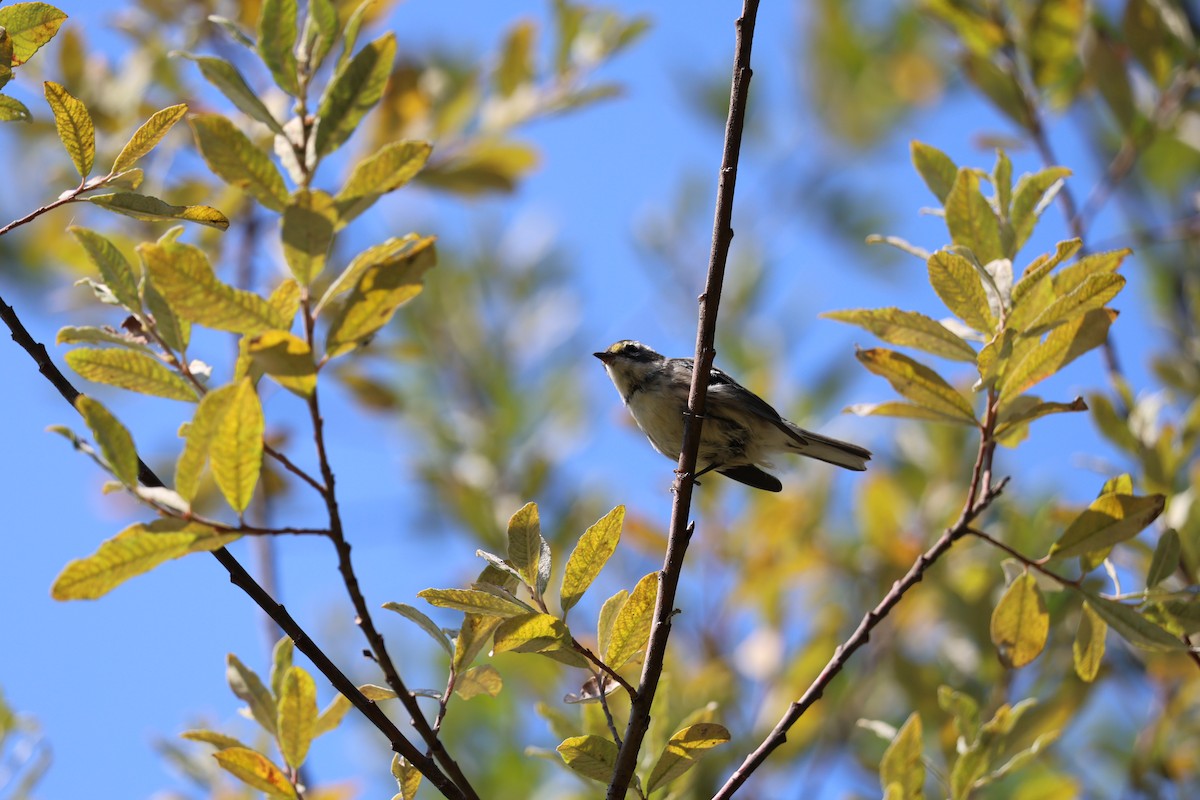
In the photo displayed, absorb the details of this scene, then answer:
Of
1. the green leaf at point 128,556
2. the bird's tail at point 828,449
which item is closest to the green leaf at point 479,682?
Answer: the green leaf at point 128,556

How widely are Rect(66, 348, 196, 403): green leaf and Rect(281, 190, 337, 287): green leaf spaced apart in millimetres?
320

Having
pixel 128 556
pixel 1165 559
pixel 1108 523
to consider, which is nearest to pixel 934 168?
pixel 1108 523

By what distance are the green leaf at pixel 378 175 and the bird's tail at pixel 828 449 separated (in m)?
3.17

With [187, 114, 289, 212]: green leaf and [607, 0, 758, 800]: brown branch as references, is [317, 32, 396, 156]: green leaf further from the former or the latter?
[607, 0, 758, 800]: brown branch

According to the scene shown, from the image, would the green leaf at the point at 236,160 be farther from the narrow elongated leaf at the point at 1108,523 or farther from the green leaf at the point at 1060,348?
the narrow elongated leaf at the point at 1108,523

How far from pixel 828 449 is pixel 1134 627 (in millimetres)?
2479

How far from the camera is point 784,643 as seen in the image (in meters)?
4.39

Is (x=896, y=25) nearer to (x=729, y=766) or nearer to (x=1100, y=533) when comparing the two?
(x=729, y=766)

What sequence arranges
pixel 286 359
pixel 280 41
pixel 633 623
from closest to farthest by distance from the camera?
1. pixel 286 359
2. pixel 280 41
3. pixel 633 623

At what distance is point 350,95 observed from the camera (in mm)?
1506

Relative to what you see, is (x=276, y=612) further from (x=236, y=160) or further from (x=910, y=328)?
(x=910, y=328)

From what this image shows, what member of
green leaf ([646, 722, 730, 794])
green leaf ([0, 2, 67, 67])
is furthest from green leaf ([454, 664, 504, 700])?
green leaf ([0, 2, 67, 67])

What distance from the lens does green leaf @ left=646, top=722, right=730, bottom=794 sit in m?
1.99

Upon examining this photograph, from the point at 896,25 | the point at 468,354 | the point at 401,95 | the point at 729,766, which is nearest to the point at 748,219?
the point at 896,25
